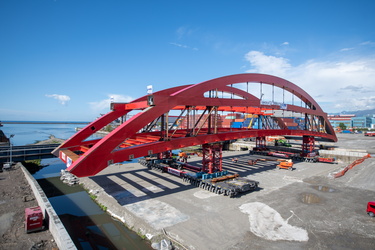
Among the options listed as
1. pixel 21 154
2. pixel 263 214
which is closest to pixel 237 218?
pixel 263 214

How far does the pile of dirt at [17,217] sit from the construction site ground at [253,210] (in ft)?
16.4

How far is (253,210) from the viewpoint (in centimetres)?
1595

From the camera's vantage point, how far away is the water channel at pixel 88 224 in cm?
1330

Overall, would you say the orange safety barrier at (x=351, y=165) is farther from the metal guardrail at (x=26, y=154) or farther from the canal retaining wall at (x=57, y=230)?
the metal guardrail at (x=26, y=154)

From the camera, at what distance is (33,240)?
1212cm

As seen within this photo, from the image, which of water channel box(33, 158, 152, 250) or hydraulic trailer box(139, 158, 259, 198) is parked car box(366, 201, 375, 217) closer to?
hydraulic trailer box(139, 158, 259, 198)


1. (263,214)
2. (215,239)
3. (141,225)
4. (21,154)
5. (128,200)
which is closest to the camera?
(215,239)

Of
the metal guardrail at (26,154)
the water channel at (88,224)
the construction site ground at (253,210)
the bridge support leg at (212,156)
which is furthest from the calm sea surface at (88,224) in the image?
the bridge support leg at (212,156)

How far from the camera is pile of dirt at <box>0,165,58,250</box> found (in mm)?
11789

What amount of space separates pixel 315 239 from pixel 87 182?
21.6 meters

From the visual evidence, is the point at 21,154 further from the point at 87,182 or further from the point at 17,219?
the point at 17,219

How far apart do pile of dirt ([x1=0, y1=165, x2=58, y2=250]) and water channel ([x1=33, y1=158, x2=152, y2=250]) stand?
1882 mm

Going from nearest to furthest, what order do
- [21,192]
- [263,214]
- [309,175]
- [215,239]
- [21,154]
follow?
[215,239] → [263,214] → [21,192] → [309,175] → [21,154]

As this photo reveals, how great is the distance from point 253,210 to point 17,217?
55.4ft
